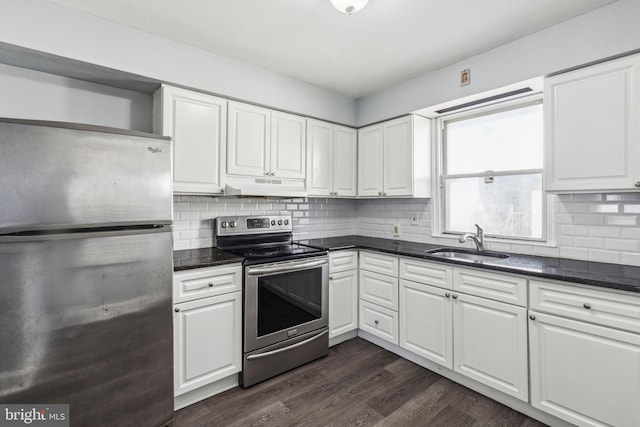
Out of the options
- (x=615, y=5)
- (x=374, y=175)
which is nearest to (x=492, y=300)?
(x=374, y=175)

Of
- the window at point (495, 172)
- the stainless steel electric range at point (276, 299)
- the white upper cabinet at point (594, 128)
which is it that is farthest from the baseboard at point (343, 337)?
the white upper cabinet at point (594, 128)

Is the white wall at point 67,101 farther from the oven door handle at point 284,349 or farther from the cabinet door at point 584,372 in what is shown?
the cabinet door at point 584,372

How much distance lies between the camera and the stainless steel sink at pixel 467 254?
2.45m

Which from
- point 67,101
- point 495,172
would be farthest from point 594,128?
point 67,101

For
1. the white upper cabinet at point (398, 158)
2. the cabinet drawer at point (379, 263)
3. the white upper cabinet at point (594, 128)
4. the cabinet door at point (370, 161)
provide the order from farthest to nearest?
the cabinet door at point (370, 161), the white upper cabinet at point (398, 158), the cabinet drawer at point (379, 263), the white upper cabinet at point (594, 128)

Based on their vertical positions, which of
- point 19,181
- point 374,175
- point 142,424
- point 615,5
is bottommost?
point 142,424

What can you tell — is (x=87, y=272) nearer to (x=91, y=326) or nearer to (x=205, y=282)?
(x=91, y=326)

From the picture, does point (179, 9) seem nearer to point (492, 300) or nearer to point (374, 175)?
point (374, 175)

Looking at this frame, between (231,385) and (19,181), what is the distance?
1820 mm

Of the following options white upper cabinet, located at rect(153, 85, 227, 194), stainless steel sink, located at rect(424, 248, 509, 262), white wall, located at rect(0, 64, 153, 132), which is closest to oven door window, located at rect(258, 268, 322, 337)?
white upper cabinet, located at rect(153, 85, 227, 194)

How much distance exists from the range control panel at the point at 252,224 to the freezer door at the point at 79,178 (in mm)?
943

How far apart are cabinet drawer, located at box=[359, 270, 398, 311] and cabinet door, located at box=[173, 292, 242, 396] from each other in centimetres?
126

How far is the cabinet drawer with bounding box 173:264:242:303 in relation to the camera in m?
1.95

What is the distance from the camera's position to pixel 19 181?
1.32m
